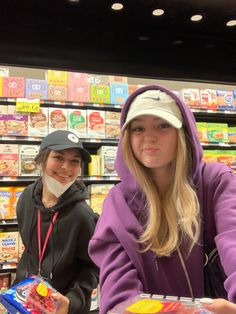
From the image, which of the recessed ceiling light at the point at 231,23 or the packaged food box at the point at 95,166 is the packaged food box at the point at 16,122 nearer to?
the packaged food box at the point at 95,166

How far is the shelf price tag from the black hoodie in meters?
1.81

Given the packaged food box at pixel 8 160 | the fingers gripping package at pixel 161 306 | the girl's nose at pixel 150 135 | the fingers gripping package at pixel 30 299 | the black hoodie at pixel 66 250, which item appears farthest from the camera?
the packaged food box at pixel 8 160

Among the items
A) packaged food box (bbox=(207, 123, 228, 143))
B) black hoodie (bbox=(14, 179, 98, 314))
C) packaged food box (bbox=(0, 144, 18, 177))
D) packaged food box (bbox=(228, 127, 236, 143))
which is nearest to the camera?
black hoodie (bbox=(14, 179, 98, 314))

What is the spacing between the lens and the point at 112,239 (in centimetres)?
A: 100

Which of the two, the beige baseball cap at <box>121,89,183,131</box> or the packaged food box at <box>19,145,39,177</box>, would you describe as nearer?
the beige baseball cap at <box>121,89,183,131</box>

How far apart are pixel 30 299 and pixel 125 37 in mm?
4003

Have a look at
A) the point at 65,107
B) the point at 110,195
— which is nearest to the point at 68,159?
the point at 110,195

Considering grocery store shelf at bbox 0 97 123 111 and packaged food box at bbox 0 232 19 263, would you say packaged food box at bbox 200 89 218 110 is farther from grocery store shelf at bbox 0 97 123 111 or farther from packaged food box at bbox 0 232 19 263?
packaged food box at bbox 0 232 19 263

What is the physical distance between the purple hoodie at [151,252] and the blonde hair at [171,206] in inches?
1.0

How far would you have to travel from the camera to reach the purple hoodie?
906 mm

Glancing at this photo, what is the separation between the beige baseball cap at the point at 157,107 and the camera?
3.29 feet

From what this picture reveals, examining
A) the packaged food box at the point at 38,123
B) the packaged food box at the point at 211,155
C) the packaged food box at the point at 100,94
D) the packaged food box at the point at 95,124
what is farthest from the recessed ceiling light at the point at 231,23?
the packaged food box at the point at 38,123

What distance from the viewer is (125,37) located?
182 inches

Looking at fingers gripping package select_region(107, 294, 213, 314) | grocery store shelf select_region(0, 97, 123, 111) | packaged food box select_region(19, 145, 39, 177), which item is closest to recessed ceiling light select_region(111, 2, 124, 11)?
grocery store shelf select_region(0, 97, 123, 111)
